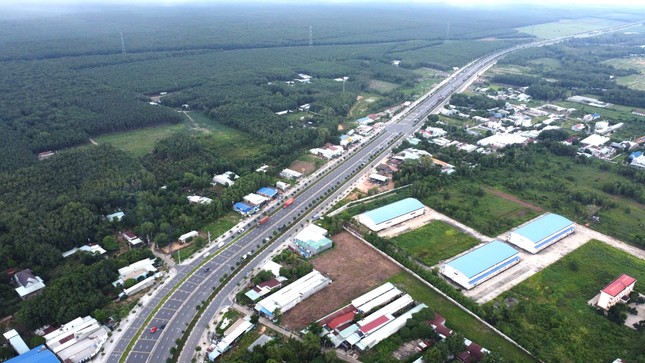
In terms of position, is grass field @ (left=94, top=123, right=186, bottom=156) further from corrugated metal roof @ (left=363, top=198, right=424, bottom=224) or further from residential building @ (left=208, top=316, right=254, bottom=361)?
residential building @ (left=208, top=316, right=254, bottom=361)

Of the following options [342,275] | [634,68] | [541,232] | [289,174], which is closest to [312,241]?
[342,275]

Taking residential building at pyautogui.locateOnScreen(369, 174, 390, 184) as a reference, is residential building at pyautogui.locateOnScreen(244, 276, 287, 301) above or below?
below

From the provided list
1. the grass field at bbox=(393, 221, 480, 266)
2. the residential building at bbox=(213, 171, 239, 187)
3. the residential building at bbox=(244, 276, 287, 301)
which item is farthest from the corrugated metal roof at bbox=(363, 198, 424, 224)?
the residential building at bbox=(213, 171, 239, 187)

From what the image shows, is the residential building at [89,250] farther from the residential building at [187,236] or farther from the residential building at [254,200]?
the residential building at [254,200]

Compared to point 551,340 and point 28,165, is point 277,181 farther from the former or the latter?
point 551,340

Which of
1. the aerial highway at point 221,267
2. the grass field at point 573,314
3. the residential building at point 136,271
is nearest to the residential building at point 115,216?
the residential building at point 136,271

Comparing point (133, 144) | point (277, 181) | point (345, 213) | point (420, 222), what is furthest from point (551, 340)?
point (133, 144)
